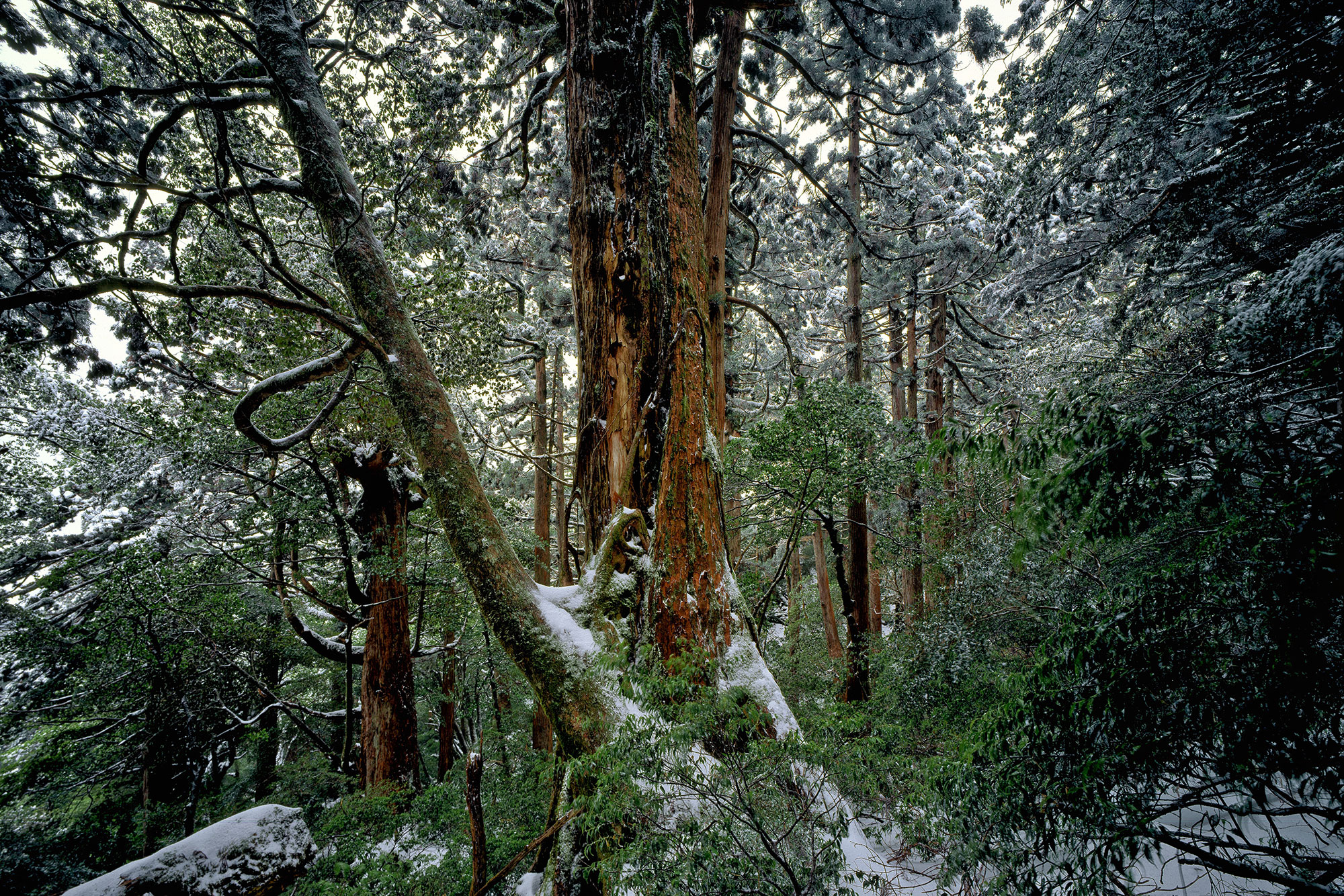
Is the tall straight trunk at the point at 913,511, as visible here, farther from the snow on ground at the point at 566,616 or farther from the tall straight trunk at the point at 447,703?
the tall straight trunk at the point at 447,703

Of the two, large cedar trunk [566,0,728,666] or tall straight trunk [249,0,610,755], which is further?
large cedar trunk [566,0,728,666]

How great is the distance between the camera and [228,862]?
135 inches

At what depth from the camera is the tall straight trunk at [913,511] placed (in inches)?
253

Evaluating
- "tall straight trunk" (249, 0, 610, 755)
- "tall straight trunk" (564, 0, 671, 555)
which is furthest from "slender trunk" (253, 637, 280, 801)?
"tall straight trunk" (564, 0, 671, 555)

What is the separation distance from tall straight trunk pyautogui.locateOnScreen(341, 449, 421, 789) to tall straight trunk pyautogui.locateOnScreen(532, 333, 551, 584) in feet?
Result: 7.23

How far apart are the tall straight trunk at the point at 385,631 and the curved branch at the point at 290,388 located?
11.1ft

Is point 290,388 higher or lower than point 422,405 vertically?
higher

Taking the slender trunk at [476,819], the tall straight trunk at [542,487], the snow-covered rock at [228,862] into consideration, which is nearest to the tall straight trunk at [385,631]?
the snow-covered rock at [228,862]

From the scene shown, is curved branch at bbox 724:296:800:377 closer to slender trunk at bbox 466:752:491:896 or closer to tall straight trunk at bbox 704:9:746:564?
tall straight trunk at bbox 704:9:746:564

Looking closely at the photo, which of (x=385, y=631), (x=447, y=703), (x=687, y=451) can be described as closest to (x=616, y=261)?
(x=687, y=451)

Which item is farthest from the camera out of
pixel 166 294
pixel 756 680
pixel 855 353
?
pixel 855 353

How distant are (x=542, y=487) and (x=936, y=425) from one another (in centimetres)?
801

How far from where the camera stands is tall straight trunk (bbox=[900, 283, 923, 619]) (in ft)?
A: 21.1

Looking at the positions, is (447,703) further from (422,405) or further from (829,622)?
(422,405)
